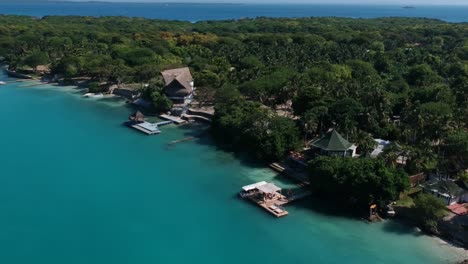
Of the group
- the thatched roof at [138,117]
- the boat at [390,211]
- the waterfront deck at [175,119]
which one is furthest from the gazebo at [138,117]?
the boat at [390,211]

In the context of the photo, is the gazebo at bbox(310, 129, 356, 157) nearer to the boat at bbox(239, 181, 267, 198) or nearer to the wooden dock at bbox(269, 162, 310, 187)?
the wooden dock at bbox(269, 162, 310, 187)

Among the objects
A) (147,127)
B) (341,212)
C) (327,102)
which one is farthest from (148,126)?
(341,212)

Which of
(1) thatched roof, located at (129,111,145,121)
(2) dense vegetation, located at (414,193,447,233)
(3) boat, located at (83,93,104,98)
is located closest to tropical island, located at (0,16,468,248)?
(2) dense vegetation, located at (414,193,447,233)

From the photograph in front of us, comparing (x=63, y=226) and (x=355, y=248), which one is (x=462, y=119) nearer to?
(x=355, y=248)

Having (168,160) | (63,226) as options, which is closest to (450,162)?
(168,160)

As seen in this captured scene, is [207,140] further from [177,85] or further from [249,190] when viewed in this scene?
[249,190]

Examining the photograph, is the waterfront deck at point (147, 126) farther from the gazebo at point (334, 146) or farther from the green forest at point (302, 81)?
the gazebo at point (334, 146)
